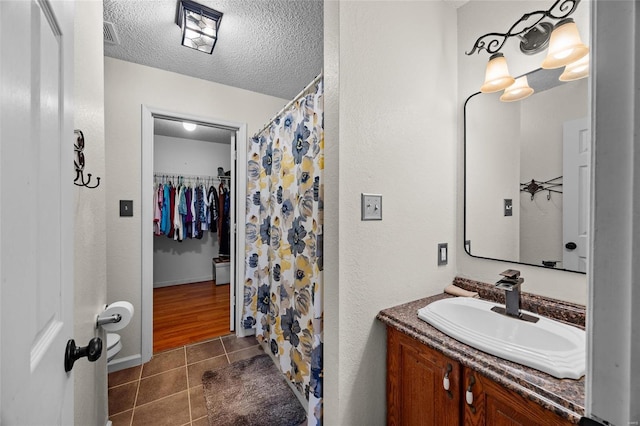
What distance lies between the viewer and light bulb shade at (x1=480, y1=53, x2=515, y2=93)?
1230 mm

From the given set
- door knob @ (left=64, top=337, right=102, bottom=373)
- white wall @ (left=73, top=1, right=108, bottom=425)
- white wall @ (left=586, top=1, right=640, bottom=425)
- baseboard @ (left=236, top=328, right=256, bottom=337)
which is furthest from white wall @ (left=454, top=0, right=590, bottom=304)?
baseboard @ (left=236, top=328, right=256, bottom=337)

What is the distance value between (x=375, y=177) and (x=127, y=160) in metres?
1.99

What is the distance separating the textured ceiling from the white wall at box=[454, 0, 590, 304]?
2.85 feet

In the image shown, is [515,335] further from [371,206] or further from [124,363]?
[124,363]

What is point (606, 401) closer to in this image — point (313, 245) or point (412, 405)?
point (412, 405)

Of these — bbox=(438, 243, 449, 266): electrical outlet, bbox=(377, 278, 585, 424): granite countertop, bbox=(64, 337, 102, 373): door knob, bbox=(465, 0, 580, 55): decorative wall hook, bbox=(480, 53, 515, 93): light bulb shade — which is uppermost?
bbox=(465, 0, 580, 55): decorative wall hook

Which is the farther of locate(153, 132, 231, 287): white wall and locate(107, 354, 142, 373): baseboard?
locate(153, 132, 231, 287): white wall

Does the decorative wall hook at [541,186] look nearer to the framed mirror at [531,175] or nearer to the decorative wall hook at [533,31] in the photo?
the framed mirror at [531,175]

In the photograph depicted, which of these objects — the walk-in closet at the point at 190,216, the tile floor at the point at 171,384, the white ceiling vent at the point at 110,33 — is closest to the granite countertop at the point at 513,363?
the tile floor at the point at 171,384

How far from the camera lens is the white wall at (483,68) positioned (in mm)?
1082

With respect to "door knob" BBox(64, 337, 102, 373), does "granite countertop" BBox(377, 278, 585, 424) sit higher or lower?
lower

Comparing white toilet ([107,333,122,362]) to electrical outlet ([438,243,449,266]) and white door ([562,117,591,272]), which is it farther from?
white door ([562,117,591,272])

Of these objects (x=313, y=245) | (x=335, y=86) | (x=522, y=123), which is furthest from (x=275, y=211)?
(x=522, y=123)

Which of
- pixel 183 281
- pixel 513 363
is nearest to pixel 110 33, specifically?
pixel 513 363
